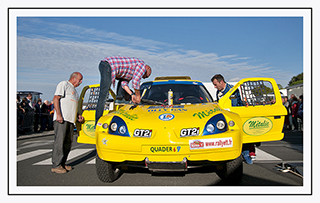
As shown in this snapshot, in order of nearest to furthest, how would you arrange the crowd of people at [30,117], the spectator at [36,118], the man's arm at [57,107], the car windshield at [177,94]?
the man's arm at [57,107] < the car windshield at [177,94] < the crowd of people at [30,117] < the spectator at [36,118]

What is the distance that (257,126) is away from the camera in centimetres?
444

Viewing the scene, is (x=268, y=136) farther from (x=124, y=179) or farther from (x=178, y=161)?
(x=124, y=179)

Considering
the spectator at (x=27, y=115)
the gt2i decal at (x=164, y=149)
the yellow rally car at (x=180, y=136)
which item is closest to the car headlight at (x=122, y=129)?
the yellow rally car at (x=180, y=136)

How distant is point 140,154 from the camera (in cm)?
354

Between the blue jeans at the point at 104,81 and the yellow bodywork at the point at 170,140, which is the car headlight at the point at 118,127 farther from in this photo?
the blue jeans at the point at 104,81

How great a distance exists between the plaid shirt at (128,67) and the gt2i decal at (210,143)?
5.75 ft

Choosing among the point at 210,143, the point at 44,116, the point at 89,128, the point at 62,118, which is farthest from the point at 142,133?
the point at 44,116

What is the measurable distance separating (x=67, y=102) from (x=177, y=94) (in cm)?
204

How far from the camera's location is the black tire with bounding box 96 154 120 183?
4.01m

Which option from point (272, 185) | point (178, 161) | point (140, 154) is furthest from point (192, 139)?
point (272, 185)

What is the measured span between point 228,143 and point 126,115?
1466mm

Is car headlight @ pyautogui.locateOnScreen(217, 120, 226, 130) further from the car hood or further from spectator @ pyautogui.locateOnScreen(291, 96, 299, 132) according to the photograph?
spectator @ pyautogui.locateOnScreen(291, 96, 299, 132)

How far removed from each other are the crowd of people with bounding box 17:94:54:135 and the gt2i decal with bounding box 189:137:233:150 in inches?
403

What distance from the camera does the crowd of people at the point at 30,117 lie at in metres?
13.2
